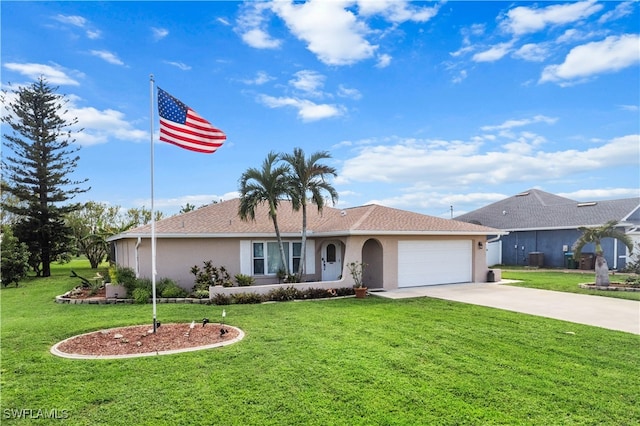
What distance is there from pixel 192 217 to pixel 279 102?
6699 mm

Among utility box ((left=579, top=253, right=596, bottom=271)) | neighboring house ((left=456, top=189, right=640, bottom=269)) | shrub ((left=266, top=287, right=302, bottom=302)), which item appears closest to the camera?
shrub ((left=266, top=287, right=302, bottom=302))

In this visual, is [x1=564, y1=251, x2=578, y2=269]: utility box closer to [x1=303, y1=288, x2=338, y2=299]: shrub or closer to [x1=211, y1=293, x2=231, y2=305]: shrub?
[x1=303, y1=288, x2=338, y2=299]: shrub

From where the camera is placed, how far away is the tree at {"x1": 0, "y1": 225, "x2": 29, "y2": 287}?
2066 centimetres

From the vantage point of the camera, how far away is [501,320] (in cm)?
1010

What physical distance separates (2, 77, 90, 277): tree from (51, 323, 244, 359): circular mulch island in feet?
70.6

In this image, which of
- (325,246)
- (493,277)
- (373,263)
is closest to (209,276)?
(325,246)

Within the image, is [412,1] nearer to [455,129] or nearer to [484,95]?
[484,95]

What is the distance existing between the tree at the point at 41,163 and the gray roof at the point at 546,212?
1274 inches

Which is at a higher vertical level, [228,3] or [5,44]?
[228,3]

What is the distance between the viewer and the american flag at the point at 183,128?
29.0ft

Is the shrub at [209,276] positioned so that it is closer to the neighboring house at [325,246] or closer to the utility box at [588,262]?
the neighboring house at [325,246]

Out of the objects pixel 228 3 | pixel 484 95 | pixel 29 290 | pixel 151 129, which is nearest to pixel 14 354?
pixel 151 129

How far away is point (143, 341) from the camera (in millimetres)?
8055

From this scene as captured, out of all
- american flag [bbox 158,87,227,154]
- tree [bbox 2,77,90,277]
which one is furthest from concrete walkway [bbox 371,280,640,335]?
tree [bbox 2,77,90,277]
